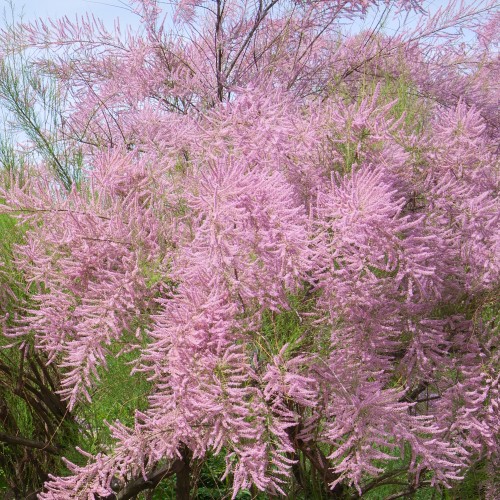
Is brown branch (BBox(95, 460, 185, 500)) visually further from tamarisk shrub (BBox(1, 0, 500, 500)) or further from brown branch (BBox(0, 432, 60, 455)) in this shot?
brown branch (BBox(0, 432, 60, 455))

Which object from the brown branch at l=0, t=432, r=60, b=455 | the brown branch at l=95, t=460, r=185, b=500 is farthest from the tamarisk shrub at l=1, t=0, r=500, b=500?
the brown branch at l=0, t=432, r=60, b=455

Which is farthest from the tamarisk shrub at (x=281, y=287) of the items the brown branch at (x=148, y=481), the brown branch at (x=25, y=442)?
the brown branch at (x=25, y=442)

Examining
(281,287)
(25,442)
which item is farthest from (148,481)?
(281,287)

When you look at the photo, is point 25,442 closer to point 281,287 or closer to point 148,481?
point 148,481

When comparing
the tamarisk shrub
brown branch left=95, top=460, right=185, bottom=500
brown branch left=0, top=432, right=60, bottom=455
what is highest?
the tamarisk shrub

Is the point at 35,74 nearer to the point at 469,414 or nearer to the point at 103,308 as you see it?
the point at 103,308

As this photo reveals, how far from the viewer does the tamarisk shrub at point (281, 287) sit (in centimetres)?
251

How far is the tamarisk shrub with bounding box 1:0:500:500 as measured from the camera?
8.22 ft

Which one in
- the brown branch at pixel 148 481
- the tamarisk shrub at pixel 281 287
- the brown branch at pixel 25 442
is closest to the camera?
the tamarisk shrub at pixel 281 287

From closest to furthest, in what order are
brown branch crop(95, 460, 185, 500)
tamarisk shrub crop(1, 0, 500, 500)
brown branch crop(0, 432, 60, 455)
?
1. tamarisk shrub crop(1, 0, 500, 500)
2. brown branch crop(95, 460, 185, 500)
3. brown branch crop(0, 432, 60, 455)

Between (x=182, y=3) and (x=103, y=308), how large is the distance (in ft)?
10.4

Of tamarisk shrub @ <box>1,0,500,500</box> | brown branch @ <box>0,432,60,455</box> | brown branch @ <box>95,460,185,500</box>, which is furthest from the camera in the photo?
brown branch @ <box>0,432,60,455</box>

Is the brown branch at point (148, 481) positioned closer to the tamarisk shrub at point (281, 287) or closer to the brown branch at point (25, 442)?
the tamarisk shrub at point (281, 287)

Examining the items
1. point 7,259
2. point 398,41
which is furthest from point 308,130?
point 398,41
